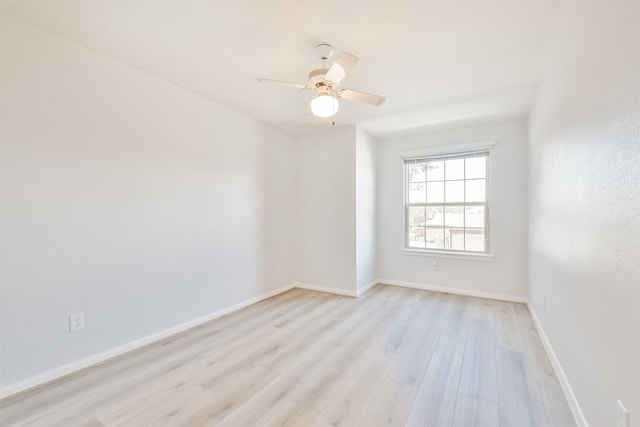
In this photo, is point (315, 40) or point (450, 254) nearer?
point (315, 40)

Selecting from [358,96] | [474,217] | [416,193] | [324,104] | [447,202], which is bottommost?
[474,217]

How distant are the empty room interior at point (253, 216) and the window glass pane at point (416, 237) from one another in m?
0.99

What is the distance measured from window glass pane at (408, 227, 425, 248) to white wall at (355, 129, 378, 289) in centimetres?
60

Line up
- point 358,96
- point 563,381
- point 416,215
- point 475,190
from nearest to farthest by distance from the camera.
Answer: point 563,381
point 358,96
point 475,190
point 416,215

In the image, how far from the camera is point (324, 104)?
2061 millimetres

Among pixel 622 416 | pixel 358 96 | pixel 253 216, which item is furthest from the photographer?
pixel 253 216

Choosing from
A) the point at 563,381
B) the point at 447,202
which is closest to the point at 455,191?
the point at 447,202

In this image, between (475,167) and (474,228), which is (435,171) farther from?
(474,228)

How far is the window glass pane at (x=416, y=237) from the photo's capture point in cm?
450

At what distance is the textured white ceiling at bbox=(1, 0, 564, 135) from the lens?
1.78 m

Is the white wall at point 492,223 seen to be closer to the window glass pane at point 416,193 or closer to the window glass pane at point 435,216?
the window glass pane at point 416,193

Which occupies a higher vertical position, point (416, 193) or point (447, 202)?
point (416, 193)

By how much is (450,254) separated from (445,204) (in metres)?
0.77

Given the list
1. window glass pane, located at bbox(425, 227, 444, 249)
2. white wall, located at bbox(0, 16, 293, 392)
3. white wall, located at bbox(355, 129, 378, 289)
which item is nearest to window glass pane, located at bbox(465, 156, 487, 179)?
window glass pane, located at bbox(425, 227, 444, 249)
